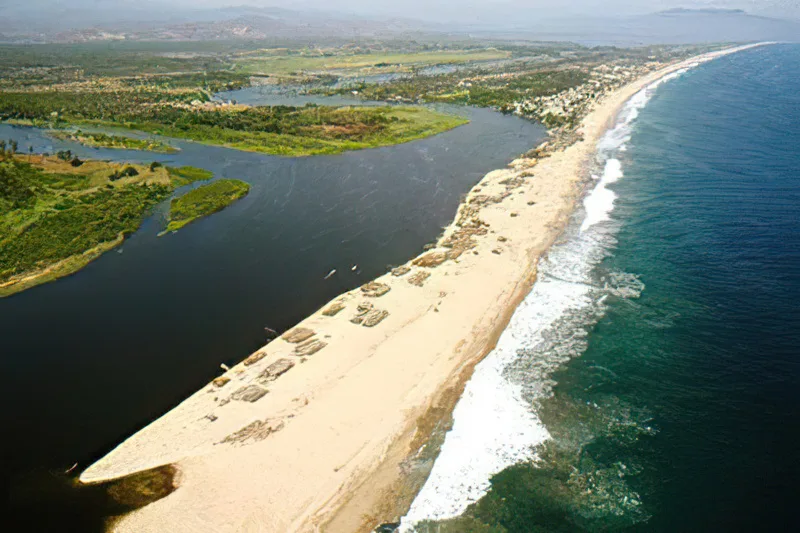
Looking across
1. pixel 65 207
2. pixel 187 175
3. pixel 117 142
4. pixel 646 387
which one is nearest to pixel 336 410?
pixel 646 387

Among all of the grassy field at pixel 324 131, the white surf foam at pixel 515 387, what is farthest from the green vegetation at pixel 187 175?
the white surf foam at pixel 515 387

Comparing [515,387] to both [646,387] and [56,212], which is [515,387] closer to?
[646,387]

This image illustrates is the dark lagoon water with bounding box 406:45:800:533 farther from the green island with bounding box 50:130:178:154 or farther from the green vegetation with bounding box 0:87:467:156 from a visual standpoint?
the green island with bounding box 50:130:178:154

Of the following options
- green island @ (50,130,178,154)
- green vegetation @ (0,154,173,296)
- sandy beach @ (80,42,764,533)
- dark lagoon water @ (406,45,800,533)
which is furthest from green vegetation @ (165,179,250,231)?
dark lagoon water @ (406,45,800,533)

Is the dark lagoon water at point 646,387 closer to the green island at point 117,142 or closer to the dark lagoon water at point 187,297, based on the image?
the dark lagoon water at point 187,297

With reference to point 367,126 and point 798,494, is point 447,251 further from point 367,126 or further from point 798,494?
point 367,126

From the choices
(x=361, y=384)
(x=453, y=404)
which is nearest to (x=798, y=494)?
(x=453, y=404)
